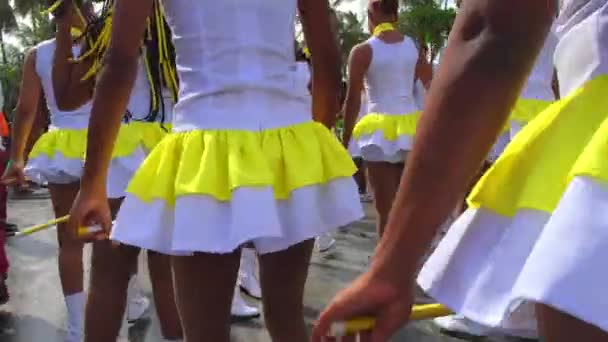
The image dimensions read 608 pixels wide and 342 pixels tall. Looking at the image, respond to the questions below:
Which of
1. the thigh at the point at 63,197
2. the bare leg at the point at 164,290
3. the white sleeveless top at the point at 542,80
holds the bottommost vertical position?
the bare leg at the point at 164,290

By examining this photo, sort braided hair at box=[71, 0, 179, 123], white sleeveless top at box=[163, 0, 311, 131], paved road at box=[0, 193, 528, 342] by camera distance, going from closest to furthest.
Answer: white sleeveless top at box=[163, 0, 311, 131]
braided hair at box=[71, 0, 179, 123]
paved road at box=[0, 193, 528, 342]

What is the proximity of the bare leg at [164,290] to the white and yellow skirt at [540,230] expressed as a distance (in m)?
2.57

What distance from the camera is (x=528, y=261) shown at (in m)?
1.02

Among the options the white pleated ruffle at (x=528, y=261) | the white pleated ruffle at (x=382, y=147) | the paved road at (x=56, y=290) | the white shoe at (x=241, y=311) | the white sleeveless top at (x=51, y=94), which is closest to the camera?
the white pleated ruffle at (x=528, y=261)

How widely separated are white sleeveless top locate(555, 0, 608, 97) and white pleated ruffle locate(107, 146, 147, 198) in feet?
7.82

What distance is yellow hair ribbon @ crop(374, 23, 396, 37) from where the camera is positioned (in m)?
4.76

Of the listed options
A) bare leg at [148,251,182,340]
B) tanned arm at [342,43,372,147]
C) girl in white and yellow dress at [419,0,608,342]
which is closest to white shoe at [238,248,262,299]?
tanned arm at [342,43,372,147]

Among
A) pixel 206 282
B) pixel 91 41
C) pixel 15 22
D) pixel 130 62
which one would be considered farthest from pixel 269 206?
pixel 15 22

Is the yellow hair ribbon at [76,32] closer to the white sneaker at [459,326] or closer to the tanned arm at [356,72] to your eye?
the tanned arm at [356,72]

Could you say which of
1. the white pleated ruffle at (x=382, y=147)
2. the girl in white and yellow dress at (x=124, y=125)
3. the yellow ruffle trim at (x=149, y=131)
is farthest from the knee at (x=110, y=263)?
the white pleated ruffle at (x=382, y=147)

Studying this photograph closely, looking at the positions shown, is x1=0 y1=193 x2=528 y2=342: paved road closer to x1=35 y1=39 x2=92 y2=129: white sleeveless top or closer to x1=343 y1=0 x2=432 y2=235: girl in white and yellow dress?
x1=343 y1=0 x2=432 y2=235: girl in white and yellow dress

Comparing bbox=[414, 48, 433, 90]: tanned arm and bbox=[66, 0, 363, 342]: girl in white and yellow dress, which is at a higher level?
→ bbox=[66, 0, 363, 342]: girl in white and yellow dress

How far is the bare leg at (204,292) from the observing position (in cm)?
199

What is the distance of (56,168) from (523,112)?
2.44 meters
